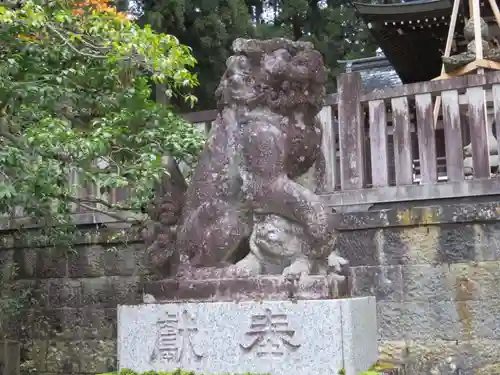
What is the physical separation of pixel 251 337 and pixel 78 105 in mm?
2771

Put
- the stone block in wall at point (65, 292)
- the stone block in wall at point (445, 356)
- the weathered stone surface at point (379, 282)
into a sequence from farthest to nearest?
the stone block in wall at point (65, 292), the weathered stone surface at point (379, 282), the stone block in wall at point (445, 356)

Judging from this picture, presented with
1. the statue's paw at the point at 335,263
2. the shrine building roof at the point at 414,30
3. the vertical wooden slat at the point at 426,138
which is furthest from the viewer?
the shrine building roof at the point at 414,30

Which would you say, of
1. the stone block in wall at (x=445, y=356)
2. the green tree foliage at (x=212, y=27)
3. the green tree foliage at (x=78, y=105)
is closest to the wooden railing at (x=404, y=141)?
the green tree foliage at (x=78, y=105)

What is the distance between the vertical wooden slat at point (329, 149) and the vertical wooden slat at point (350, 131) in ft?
0.33

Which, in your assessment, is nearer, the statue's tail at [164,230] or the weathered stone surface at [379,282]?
the statue's tail at [164,230]

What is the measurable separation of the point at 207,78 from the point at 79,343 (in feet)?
24.8

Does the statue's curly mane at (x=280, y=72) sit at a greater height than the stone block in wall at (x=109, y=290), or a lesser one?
greater

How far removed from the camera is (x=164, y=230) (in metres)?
4.02

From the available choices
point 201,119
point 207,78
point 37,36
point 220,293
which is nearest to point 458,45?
point 207,78

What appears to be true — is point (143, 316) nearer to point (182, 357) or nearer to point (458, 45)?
point (182, 357)

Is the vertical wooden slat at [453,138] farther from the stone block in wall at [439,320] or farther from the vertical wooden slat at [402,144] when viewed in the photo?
the stone block in wall at [439,320]

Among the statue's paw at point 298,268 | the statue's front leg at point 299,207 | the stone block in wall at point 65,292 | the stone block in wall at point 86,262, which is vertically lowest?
the stone block in wall at point 65,292

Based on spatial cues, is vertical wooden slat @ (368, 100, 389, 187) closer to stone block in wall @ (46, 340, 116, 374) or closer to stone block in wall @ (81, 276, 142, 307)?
stone block in wall @ (81, 276, 142, 307)

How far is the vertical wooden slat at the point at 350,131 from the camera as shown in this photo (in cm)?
590
